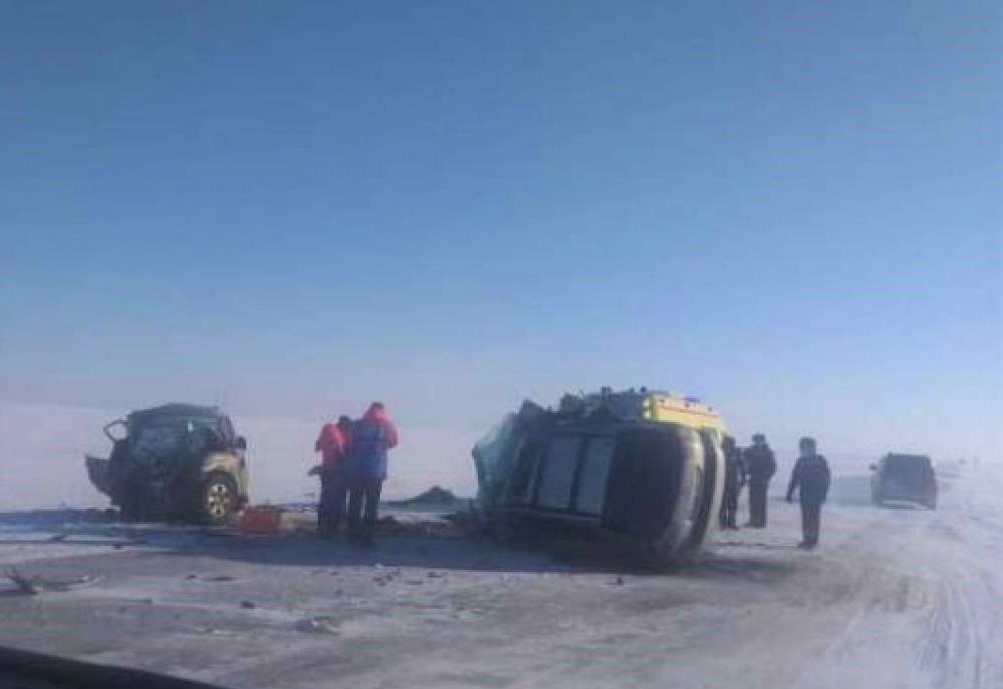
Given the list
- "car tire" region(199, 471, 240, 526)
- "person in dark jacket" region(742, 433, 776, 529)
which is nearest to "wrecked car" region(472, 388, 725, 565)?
"car tire" region(199, 471, 240, 526)

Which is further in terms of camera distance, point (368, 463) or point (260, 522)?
point (260, 522)

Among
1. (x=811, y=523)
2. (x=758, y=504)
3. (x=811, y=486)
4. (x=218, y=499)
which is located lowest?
(x=218, y=499)

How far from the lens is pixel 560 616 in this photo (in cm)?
955

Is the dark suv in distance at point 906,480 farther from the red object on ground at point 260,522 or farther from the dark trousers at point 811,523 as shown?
the red object on ground at point 260,522

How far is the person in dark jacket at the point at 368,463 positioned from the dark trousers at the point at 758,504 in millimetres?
9116

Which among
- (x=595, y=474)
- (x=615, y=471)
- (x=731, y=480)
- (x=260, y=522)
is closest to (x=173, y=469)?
(x=260, y=522)

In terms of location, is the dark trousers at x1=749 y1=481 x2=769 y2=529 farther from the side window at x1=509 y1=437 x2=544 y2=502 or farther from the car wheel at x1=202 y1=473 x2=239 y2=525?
the car wheel at x1=202 y1=473 x2=239 y2=525

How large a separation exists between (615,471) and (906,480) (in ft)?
76.9

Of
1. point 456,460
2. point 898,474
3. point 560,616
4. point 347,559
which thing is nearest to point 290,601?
point 560,616

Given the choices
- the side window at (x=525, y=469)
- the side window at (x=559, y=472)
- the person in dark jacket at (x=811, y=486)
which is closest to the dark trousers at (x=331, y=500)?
the side window at (x=525, y=469)

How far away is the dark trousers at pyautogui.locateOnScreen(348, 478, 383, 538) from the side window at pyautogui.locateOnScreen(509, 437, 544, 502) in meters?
1.90

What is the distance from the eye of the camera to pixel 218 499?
52.4ft

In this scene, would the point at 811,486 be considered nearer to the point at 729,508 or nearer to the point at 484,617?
the point at 729,508

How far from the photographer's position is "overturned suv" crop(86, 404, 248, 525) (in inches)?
621
